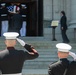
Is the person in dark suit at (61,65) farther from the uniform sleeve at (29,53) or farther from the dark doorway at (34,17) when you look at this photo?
the dark doorway at (34,17)

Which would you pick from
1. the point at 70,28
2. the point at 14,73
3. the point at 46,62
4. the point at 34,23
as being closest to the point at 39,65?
the point at 46,62

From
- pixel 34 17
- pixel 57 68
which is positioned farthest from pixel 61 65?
pixel 34 17

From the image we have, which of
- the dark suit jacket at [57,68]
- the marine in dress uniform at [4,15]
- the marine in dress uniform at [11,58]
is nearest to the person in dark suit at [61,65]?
the dark suit jacket at [57,68]

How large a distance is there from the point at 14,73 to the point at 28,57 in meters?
0.39

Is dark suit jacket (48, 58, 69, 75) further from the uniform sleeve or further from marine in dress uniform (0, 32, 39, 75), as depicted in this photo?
the uniform sleeve

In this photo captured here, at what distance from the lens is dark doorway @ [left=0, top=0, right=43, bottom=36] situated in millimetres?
22562

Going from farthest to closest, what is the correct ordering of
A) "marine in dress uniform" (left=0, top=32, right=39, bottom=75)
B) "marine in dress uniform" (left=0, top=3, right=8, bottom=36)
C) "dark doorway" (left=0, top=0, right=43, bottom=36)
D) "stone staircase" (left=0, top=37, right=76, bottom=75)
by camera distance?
"marine in dress uniform" (left=0, top=3, right=8, bottom=36), "dark doorway" (left=0, top=0, right=43, bottom=36), "stone staircase" (left=0, top=37, right=76, bottom=75), "marine in dress uniform" (left=0, top=32, right=39, bottom=75)

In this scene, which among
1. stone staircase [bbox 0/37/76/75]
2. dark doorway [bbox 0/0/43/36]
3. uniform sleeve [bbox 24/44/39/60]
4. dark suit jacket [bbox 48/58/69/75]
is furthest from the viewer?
dark doorway [bbox 0/0/43/36]

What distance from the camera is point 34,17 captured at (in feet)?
76.6

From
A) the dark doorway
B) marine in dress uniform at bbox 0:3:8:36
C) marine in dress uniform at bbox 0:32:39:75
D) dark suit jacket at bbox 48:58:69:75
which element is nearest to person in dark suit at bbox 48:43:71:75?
dark suit jacket at bbox 48:58:69:75

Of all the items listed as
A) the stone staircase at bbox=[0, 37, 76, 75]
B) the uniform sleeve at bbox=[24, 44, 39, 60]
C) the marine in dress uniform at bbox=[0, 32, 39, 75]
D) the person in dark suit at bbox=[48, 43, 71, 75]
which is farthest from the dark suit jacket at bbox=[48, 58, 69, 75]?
the stone staircase at bbox=[0, 37, 76, 75]

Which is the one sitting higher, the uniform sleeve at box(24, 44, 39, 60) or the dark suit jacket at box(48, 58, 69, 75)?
the uniform sleeve at box(24, 44, 39, 60)

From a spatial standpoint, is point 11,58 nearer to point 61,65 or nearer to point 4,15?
point 61,65

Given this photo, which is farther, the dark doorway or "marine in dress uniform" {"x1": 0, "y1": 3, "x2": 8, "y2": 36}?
"marine in dress uniform" {"x1": 0, "y1": 3, "x2": 8, "y2": 36}
